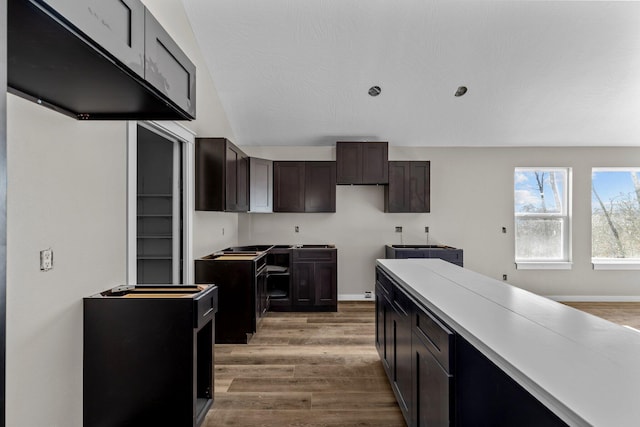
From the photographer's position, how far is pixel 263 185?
4.85 m

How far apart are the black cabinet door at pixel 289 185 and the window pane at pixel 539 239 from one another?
3475mm

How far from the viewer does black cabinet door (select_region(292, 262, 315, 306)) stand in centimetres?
473

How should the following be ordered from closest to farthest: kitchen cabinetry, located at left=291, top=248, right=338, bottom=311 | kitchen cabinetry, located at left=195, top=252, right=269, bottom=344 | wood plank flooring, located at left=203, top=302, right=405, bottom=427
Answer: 1. wood plank flooring, located at left=203, top=302, right=405, bottom=427
2. kitchen cabinetry, located at left=195, top=252, right=269, bottom=344
3. kitchen cabinetry, located at left=291, top=248, right=338, bottom=311

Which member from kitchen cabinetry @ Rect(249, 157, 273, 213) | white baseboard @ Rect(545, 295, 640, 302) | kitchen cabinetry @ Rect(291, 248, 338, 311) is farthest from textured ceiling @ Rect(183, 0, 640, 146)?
white baseboard @ Rect(545, 295, 640, 302)

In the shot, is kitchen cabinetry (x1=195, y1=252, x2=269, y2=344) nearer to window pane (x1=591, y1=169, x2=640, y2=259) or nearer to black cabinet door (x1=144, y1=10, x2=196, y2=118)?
black cabinet door (x1=144, y1=10, x2=196, y2=118)

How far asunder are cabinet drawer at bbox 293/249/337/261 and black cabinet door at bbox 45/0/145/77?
12.3 feet

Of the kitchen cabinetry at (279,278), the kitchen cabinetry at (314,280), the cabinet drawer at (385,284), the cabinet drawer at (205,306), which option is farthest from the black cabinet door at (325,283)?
the cabinet drawer at (205,306)

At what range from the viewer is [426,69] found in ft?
12.7

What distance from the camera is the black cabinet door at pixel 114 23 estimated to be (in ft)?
2.85

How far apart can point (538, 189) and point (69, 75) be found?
20.0 ft

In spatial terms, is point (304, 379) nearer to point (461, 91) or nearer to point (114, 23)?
point (114, 23)

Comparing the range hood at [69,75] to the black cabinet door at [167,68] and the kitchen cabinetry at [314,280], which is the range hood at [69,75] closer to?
the black cabinet door at [167,68]

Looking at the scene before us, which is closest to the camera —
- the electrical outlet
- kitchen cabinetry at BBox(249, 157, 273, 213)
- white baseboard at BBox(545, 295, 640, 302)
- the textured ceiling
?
the electrical outlet

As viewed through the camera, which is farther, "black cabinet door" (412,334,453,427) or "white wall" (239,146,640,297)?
"white wall" (239,146,640,297)
